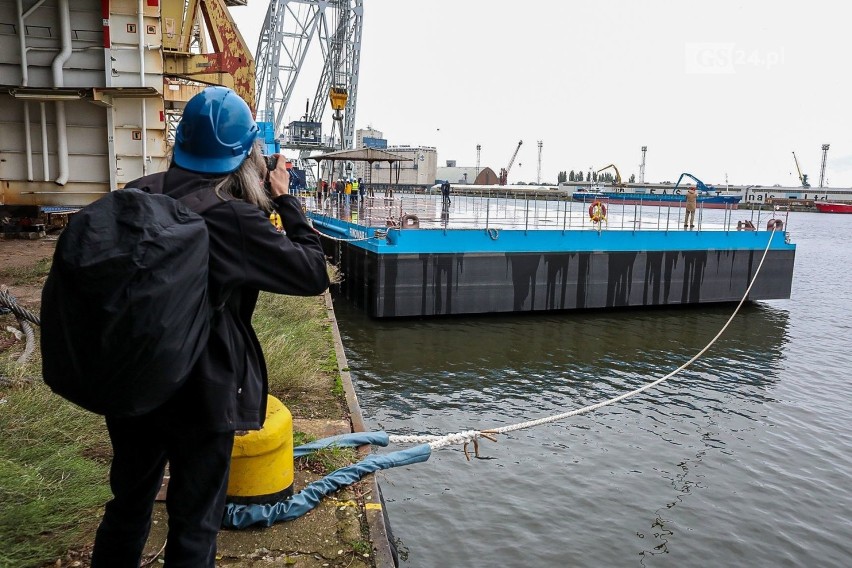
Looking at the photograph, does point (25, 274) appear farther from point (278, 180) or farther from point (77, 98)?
point (278, 180)

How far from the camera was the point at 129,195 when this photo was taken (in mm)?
1862

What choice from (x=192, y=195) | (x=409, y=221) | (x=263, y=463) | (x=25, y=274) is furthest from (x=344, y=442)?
(x=409, y=221)

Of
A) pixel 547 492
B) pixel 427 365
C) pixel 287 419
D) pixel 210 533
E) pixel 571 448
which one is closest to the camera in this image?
pixel 210 533

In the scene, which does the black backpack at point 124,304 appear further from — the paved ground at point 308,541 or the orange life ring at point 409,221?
the orange life ring at point 409,221

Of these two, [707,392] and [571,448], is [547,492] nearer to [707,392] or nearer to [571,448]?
[571,448]

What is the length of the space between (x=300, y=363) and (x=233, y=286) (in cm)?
450

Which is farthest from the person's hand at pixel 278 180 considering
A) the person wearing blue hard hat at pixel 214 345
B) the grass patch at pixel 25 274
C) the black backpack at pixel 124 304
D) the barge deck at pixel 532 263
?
the barge deck at pixel 532 263

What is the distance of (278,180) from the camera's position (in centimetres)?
240

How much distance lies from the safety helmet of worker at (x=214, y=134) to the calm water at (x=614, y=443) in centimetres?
461

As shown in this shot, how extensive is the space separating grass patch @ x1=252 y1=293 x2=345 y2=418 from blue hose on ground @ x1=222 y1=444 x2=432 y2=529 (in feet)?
4.07

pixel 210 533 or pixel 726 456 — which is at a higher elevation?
pixel 210 533

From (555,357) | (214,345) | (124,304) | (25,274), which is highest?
(124,304)

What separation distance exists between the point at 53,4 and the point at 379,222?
447 inches

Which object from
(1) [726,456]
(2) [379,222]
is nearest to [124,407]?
(1) [726,456]
